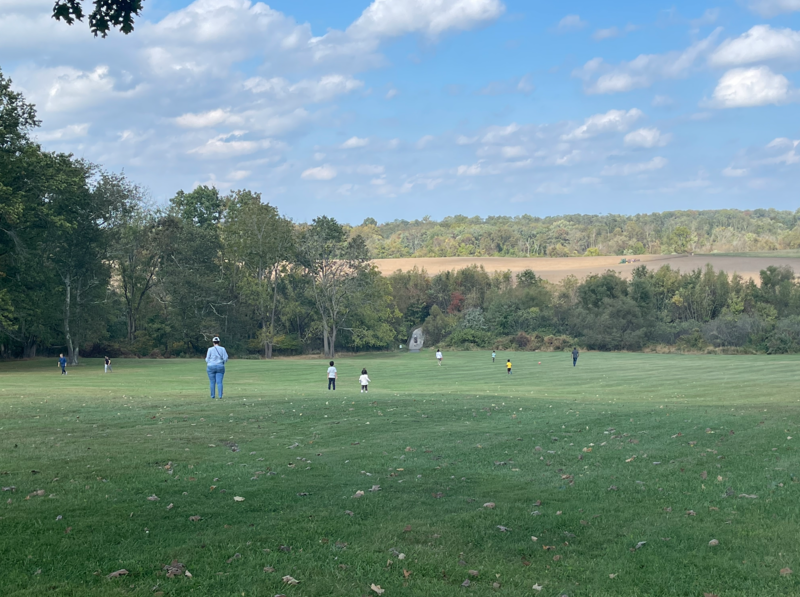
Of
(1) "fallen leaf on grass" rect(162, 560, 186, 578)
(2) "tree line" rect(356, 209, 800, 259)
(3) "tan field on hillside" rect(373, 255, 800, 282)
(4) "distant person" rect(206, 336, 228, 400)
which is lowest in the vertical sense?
(1) "fallen leaf on grass" rect(162, 560, 186, 578)

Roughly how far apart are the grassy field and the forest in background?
→ 4586 centimetres

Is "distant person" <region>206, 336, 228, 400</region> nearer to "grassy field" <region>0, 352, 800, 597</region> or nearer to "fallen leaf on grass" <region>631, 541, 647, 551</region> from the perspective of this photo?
"grassy field" <region>0, 352, 800, 597</region>

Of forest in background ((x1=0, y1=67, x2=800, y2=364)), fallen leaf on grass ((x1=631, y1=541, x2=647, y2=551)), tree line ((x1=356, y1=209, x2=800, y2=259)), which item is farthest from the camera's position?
tree line ((x1=356, y1=209, x2=800, y2=259))

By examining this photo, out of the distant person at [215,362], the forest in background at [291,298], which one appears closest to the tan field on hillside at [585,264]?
the forest in background at [291,298]

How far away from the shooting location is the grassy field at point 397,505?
6.50 metres

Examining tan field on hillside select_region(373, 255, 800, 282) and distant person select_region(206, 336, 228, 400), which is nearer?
distant person select_region(206, 336, 228, 400)

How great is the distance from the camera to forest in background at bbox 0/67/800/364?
61.7m

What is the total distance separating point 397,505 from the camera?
8.95 meters

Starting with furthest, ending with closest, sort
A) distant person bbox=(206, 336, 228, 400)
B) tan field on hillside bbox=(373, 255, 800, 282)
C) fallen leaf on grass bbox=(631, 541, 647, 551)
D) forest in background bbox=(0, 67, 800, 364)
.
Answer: tan field on hillside bbox=(373, 255, 800, 282)
forest in background bbox=(0, 67, 800, 364)
distant person bbox=(206, 336, 228, 400)
fallen leaf on grass bbox=(631, 541, 647, 551)

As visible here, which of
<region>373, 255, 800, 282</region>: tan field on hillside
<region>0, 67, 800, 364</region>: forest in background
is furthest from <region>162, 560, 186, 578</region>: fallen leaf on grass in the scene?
<region>373, 255, 800, 282</region>: tan field on hillside

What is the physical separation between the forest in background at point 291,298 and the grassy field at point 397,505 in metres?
45.9

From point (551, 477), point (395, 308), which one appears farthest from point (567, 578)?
point (395, 308)

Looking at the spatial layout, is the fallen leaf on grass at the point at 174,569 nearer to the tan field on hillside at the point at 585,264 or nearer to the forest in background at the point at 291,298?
the forest in background at the point at 291,298

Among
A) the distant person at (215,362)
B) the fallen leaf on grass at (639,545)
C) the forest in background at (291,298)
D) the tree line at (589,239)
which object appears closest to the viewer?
the fallen leaf on grass at (639,545)
